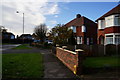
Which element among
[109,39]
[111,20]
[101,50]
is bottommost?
[101,50]

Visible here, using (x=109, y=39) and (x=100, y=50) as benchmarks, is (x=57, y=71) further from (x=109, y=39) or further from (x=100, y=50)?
(x=109, y=39)

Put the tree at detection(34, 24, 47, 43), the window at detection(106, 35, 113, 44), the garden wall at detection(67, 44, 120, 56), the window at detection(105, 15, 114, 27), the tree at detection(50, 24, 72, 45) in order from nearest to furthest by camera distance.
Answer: the garden wall at detection(67, 44, 120, 56) < the window at detection(105, 15, 114, 27) < the window at detection(106, 35, 113, 44) < the tree at detection(50, 24, 72, 45) < the tree at detection(34, 24, 47, 43)

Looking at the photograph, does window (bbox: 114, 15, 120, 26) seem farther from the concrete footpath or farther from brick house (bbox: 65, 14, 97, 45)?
the concrete footpath

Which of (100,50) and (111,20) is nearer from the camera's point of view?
(100,50)

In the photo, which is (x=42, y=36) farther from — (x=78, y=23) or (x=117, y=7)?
(x=117, y=7)

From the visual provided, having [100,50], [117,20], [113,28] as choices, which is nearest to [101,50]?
[100,50]

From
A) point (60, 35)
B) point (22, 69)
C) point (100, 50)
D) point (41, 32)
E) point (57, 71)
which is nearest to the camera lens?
point (57, 71)

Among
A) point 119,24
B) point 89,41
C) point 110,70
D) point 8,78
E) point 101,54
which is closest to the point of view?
point 8,78

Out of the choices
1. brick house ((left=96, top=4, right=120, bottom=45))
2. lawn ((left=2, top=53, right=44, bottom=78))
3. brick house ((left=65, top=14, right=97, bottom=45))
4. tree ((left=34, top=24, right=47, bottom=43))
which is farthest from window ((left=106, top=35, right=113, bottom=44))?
tree ((left=34, top=24, right=47, bottom=43))

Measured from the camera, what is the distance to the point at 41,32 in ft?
141

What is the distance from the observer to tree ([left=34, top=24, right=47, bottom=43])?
137 feet

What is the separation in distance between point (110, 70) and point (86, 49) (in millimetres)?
6858

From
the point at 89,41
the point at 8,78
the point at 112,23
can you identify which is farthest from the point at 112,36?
the point at 8,78

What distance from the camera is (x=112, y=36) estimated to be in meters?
19.3
